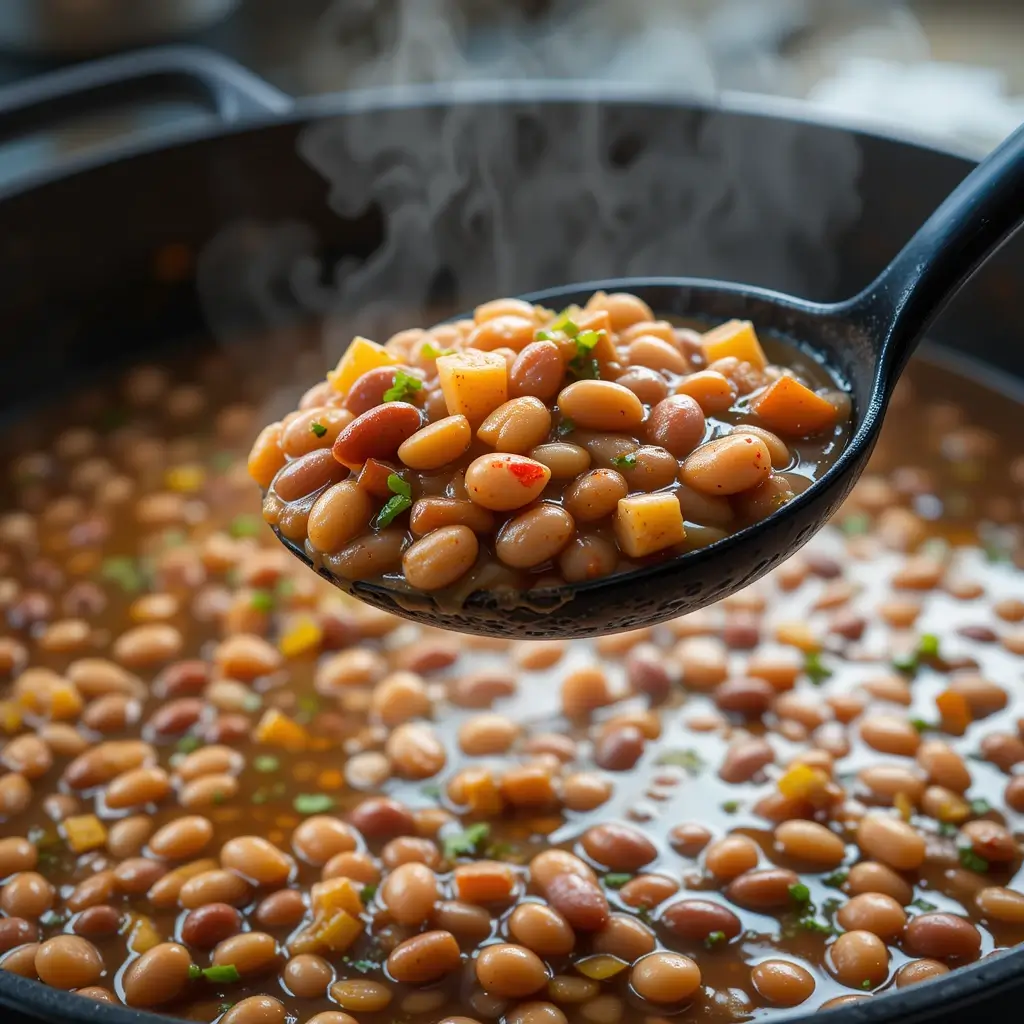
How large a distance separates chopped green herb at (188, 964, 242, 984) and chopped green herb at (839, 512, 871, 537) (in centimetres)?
139

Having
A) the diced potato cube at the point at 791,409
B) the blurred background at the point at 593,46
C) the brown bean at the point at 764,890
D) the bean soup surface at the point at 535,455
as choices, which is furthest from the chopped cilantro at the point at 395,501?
the blurred background at the point at 593,46

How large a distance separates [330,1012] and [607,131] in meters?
2.01

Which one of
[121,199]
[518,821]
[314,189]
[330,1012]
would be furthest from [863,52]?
[330,1012]

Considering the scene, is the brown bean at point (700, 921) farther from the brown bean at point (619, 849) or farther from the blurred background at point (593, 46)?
the blurred background at point (593, 46)

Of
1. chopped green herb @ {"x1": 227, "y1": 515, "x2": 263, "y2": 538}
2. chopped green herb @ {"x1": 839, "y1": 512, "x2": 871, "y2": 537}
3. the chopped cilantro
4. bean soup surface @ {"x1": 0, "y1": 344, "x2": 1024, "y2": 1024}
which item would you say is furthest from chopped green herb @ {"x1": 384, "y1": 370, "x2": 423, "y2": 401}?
chopped green herb @ {"x1": 839, "y1": 512, "x2": 871, "y2": 537}

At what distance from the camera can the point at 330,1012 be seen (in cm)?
159

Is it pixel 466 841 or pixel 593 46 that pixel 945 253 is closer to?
pixel 466 841

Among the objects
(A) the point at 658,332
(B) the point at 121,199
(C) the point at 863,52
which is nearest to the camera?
(A) the point at 658,332

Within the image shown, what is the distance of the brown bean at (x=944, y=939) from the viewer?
1642mm

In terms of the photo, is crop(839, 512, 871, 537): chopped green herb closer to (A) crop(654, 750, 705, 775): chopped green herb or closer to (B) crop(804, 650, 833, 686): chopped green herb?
(B) crop(804, 650, 833, 686): chopped green herb

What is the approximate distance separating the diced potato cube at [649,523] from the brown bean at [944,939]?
64 centimetres

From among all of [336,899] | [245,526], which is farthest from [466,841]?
[245,526]

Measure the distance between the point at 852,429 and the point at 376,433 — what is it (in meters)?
0.64

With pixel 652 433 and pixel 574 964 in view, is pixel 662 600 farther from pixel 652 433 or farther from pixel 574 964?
pixel 574 964
